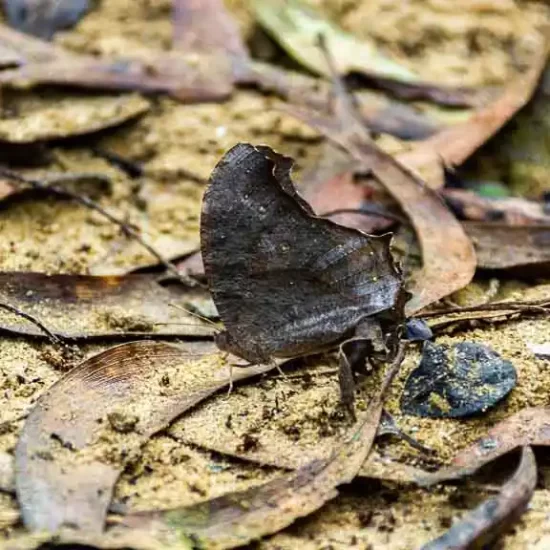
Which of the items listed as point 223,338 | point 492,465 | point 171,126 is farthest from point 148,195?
point 492,465

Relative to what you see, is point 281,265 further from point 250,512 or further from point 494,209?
point 494,209

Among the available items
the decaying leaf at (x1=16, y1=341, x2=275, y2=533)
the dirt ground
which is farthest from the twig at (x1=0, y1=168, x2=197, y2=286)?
the decaying leaf at (x1=16, y1=341, x2=275, y2=533)

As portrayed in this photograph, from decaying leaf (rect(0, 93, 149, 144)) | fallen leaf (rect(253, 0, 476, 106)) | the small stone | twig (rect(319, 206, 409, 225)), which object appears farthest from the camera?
fallen leaf (rect(253, 0, 476, 106))

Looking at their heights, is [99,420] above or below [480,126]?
below

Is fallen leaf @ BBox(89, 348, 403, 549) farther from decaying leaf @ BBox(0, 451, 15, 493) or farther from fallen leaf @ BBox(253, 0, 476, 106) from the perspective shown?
fallen leaf @ BBox(253, 0, 476, 106)

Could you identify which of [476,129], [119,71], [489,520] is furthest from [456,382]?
[119,71]

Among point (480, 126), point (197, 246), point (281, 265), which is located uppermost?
point (281, 265)
